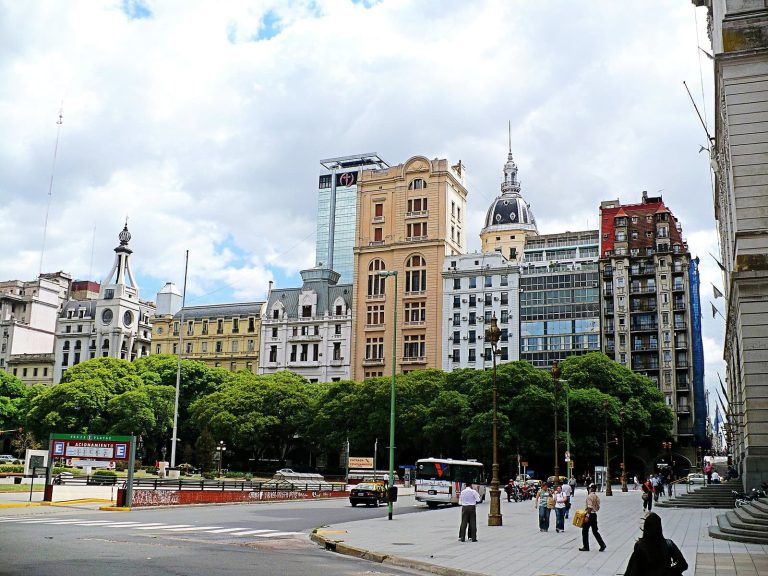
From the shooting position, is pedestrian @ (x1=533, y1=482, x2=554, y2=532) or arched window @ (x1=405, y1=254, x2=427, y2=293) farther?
arched window @ (x1=405, y1=254, x2=427, y2=293)

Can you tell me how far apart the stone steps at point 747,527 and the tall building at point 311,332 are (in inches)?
3211

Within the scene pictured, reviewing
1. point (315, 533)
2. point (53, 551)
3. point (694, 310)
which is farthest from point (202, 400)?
point (53, 551)

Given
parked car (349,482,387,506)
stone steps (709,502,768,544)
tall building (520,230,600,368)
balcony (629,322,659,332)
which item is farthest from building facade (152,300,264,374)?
stone steps (709,502,768,544)

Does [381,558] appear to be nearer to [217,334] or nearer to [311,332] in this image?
[311,332]

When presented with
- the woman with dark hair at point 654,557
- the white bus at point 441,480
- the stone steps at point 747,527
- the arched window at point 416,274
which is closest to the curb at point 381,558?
the woman with dark hair at point 654,557

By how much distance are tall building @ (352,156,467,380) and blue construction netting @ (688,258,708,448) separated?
3069cm

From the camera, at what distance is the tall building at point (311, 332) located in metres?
108

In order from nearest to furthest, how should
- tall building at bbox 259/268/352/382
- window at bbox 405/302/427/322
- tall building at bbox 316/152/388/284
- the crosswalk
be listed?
the crosswalk → window at bbox 405/302/427/322 → tall building at bbox 259/268/352/382 → tall building at bbox 316/152/388/284

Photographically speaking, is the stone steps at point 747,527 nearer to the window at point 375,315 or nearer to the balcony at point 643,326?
the balcony at point 643,326

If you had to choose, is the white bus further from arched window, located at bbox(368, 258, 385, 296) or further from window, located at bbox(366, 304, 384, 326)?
arched window, located at bbox(368, 258, 385, 296)

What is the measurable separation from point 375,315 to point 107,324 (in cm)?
4645

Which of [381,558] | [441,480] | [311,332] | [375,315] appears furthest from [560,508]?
[311,332]

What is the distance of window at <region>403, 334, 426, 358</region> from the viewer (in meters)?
104

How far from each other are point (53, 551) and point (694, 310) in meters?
90.3
